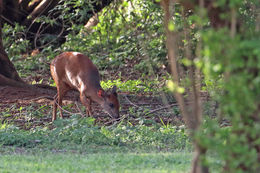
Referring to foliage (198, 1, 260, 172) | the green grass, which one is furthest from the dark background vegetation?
the green grass

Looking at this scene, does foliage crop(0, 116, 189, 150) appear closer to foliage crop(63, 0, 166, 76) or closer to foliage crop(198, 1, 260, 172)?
foliage crop(198, 1, 260, 172)

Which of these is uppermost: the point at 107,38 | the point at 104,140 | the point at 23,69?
the point at 107,38

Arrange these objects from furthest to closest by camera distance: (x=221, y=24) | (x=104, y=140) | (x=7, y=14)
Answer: (x=7, y=14) → (x=104, y=140) → (x=221, y=24)

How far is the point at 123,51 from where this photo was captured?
16.9 meters

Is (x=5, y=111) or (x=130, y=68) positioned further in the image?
(x=130, y=68)

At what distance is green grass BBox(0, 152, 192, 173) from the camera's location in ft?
19.1

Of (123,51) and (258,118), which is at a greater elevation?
(123,51)

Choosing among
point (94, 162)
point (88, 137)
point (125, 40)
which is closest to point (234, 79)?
point (94, 162)

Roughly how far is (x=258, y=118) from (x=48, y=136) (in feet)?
16.3

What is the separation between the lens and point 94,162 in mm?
6250

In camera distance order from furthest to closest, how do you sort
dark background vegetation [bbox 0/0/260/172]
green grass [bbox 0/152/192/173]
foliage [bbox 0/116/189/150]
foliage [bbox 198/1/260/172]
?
foliage [bbox 0/116/189/150]
green grass [bbox 0/152/192/173]
dark background vegetation [bbox 0/0/260/172]
foliage [bbox 198/1/260/172]

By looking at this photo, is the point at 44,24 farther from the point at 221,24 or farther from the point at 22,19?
the point at 221,24

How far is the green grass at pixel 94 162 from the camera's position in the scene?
581 centimetres

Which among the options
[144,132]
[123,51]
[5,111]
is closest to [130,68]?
[123,51]
